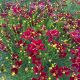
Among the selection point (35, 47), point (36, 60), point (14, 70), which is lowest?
point (14, 70)

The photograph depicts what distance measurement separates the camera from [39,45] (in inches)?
161

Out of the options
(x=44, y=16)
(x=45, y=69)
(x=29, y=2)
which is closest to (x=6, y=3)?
(x=29, y=2)

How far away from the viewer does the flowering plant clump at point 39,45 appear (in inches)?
161

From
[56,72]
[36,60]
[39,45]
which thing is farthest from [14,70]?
[56,72]

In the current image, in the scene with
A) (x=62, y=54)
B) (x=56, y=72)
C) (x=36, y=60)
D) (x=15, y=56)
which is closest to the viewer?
(x=56, y=72)

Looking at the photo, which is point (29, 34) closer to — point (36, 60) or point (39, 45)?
point (39, 45)

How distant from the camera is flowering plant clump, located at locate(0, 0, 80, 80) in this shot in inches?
161

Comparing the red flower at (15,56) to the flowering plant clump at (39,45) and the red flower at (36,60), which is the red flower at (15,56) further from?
the red flower at (36,60)

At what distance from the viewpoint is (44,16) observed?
18.6ft

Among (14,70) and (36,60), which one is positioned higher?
(36,60)

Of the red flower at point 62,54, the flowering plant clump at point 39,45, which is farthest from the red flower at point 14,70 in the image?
the red flower at point 62,54

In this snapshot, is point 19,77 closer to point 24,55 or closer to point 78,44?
point 24,55

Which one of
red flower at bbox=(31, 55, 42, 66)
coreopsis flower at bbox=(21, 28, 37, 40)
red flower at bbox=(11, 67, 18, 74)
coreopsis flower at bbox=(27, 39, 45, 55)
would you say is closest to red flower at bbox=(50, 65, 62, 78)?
red flower at bbox=(31, 55, 42, 66)

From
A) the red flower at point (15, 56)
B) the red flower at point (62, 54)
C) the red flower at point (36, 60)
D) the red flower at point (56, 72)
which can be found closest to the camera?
the red flower at point (56, 72)
